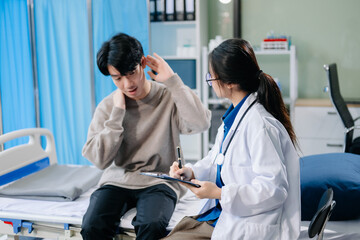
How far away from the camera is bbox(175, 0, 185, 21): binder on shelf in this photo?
3641mm

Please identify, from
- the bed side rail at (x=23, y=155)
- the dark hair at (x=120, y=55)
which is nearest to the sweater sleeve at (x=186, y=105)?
the dark hair at (x=120, y=55)

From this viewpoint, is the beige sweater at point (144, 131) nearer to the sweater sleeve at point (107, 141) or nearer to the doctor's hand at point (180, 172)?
the sweater sleeve at point (107, 141)

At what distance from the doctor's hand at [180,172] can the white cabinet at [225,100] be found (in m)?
2.15

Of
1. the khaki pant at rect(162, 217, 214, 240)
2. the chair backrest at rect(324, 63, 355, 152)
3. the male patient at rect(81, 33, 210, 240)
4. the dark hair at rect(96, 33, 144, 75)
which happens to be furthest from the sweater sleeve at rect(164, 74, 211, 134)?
the chair backrest at rect(324, 63, 355, 152)

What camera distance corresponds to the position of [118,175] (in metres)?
1.95

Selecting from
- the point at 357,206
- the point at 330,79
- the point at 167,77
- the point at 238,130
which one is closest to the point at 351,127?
the point at 330,79

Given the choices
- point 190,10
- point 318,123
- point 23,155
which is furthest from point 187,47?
point 23,155

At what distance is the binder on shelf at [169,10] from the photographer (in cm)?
365

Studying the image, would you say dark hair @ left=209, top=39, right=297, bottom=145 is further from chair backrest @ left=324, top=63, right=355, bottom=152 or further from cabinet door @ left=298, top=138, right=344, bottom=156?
cabinet door @ left=298, top=138, right=344, bottom=156

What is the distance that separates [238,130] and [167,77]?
614 millimetres

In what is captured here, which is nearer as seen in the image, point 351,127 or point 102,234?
point 102,234

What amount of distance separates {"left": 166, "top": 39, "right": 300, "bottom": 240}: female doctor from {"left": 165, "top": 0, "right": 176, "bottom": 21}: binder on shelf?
236 centimetres

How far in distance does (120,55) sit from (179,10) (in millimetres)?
1975

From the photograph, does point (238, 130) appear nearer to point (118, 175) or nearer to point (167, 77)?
point (167, 77)
